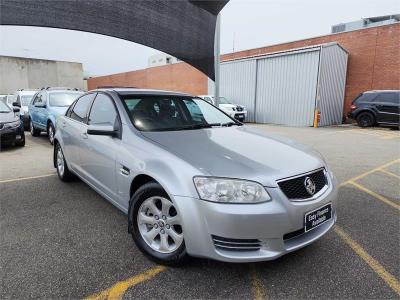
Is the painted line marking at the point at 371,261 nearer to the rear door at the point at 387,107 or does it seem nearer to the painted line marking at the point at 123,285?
the painted line marking at the point at 123,285

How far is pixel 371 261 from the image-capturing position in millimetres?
2729

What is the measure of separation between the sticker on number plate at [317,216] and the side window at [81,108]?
3078 millimetres

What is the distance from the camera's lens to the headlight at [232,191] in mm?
2227

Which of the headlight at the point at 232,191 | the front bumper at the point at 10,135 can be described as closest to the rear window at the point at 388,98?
the headlight at the point at 232,191

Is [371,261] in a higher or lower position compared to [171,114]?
lower

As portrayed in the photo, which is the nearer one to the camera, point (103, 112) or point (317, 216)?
point (317, 216)

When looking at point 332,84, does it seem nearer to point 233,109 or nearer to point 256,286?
point 233,109

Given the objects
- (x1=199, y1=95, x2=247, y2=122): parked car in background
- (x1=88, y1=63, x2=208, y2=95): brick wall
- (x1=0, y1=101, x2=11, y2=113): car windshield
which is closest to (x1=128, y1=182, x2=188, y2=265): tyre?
(x1=0, y1=101, x2=11, y2=113): car windshield

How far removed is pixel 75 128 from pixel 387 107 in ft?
45.3

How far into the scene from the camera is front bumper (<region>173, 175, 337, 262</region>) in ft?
7.15

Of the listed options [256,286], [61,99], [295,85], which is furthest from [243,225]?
[295,85]

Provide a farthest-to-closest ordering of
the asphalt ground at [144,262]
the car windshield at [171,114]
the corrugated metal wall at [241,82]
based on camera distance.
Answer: the corrugated metal wall at [241,82] < the car windshield at [171,114] < the asphalt ground at [144,262]

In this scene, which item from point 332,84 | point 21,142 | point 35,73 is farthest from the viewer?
point 35,73

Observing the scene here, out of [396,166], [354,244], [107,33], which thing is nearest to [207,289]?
[354,244]
